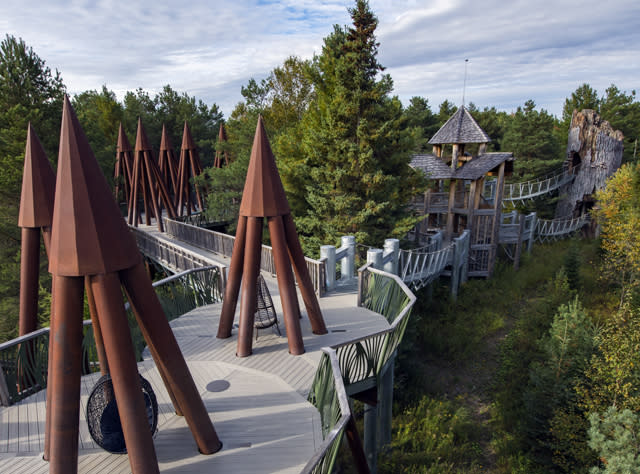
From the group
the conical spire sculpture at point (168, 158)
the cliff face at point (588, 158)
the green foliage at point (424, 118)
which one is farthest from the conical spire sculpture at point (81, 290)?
the green foliage at point (424, 118)

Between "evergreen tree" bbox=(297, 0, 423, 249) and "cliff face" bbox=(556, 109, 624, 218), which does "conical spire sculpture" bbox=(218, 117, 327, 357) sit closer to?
"evergreen tree" bbox=(297, 0, 423, 249)

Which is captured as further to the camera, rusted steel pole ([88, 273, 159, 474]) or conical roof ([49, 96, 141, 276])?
rusted steel pole ([88, 273, 159, 474])

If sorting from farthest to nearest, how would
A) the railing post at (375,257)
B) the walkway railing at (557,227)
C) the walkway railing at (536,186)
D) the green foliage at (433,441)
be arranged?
the walkway railing at (536,186) → the walkway railing at (557,227) → the railing post at (375,257) → the green foliage at (433,441)

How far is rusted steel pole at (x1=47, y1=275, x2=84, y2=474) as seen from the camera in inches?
163

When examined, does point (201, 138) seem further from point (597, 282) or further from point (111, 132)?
point (597, 282)

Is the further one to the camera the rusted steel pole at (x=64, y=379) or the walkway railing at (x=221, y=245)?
the walkway railing at (x=221, y=245)

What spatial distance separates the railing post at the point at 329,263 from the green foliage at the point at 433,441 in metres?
4.89

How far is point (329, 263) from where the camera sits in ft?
35.1

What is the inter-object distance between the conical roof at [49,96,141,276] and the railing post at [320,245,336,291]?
7054 millimetres

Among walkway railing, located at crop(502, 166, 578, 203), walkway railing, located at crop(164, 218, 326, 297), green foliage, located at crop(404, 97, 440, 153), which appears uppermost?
green foliage, located at crop(404, 97, 440, 153)

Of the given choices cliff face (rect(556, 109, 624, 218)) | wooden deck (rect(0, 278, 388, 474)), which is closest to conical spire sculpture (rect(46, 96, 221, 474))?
wooden deck (rect(0, 278, 388, 474))

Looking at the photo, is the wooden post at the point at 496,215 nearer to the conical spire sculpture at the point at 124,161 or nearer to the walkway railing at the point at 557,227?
the walkway railing at the point at 557,227

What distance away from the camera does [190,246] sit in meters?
18.2

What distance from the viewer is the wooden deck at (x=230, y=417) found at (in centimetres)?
484
